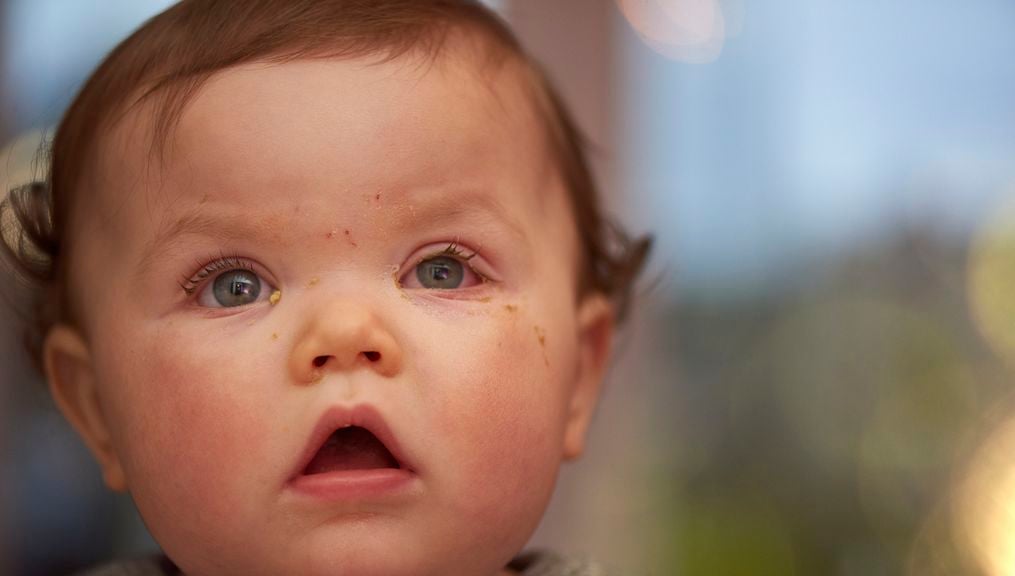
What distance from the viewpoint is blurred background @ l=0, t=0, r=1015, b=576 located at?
1482 millimetres

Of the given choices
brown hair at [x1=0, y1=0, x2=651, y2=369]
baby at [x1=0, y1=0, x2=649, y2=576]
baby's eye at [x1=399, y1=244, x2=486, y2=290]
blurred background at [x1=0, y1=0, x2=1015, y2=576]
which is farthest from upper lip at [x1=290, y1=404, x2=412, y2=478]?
blurred background at [x1=0, y1=0, x2=1015, y2=576]

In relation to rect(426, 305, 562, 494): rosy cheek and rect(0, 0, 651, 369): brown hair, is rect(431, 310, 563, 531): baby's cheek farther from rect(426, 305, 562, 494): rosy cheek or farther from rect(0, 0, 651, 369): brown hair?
rect(0, 0, 651, 369): brown hair

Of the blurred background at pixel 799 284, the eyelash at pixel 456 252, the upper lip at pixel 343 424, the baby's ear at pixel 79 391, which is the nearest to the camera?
the upper lip at pixel 343 424

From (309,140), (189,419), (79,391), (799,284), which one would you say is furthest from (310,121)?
(799,284)

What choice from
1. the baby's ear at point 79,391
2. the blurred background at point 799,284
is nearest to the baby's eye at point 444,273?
the baby's ear at point 79,391

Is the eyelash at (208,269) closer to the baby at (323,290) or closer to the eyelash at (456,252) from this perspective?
the baby at (323,290)

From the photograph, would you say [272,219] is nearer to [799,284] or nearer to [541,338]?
[541,338]

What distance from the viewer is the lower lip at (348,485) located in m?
0.73

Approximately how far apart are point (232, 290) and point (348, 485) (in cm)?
17

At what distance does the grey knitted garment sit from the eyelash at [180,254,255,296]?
1.00 feet

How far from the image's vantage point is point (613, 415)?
1.67m

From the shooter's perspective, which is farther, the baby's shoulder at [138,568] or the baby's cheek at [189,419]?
the baby's shoulder at [138,568]

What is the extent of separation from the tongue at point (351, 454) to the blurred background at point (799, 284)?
686mm

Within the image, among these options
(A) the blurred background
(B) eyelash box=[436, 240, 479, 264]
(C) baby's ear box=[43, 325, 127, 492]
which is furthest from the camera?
(A) the blurred background
